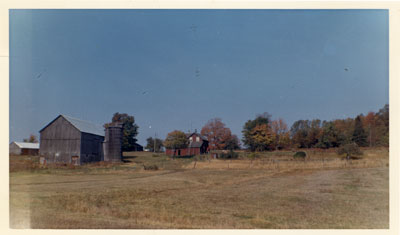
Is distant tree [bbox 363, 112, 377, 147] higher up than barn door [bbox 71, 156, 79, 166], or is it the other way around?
distant tree [bbox 363, 112, 377, 147]

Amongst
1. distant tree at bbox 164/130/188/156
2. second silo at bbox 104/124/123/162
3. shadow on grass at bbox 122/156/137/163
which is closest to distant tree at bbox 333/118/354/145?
Result: distant tree at bbox 164/130/188/156

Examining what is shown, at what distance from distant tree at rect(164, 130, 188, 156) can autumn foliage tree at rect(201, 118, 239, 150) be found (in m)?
2.17

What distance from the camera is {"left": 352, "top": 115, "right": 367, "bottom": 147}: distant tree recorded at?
844 inches

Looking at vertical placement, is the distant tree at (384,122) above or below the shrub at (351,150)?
above

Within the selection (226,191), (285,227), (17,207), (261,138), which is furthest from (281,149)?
(17,207)

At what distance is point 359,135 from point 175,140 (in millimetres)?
16902

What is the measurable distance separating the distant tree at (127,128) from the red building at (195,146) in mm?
4746

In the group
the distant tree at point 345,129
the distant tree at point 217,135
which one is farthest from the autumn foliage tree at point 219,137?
the distant tree at point 345,129

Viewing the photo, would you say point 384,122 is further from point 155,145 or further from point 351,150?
point 155,145

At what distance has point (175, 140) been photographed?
30.2 m

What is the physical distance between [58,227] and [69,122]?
20.2m

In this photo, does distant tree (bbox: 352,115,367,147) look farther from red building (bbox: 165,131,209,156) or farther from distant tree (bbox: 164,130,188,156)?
distant tree (bbox: 164,130,188,156)

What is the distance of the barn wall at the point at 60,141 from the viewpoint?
84.0 ft

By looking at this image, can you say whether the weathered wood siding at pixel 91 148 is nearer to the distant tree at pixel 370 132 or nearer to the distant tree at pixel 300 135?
the distant tree at pixel 300 135
